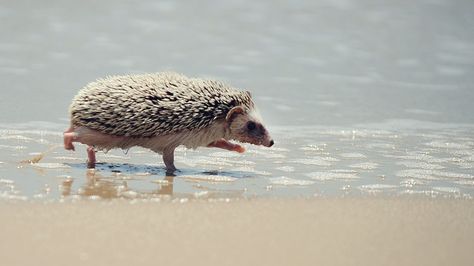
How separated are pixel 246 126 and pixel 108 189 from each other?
7.59 ft

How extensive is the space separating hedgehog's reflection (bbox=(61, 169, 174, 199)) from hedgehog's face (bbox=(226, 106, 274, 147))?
1262mm

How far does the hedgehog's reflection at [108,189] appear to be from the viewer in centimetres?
786

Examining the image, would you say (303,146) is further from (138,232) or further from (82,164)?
(138,232)

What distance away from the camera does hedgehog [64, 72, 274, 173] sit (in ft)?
31.4

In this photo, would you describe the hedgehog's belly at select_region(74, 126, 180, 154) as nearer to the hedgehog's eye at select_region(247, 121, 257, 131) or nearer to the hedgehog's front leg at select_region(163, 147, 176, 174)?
the hedgehog's front leg at select_region(163, 147, 176, 174)

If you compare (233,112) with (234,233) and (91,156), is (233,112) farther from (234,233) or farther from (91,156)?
(234,233)

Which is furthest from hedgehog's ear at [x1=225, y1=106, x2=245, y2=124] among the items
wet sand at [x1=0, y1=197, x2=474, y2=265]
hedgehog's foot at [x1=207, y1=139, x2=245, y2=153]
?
wet sand at [x1=0, y1=197, x2=474, y2=265]

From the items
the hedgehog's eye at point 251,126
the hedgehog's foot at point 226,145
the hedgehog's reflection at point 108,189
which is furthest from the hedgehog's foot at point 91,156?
the hedgehog's eye at point 251,126

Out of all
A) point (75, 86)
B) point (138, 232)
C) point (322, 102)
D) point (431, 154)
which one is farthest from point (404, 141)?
point (138, 232)

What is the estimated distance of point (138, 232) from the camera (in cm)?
648

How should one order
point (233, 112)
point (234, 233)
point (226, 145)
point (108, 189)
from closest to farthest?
point (234, 233) → point (108, 189) → point (233, 112) → point (226, 145)

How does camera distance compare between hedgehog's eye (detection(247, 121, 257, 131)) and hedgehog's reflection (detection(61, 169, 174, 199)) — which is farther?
hedgehog's eye (detection(247, 121, 257, 131))

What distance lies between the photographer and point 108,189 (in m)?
8.19

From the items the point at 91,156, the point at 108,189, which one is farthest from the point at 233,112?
the point at 108,189
